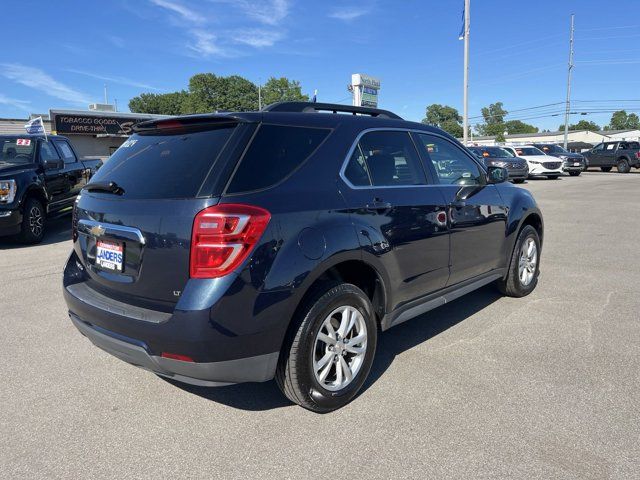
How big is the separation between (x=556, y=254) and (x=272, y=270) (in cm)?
616

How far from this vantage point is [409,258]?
11.3 ft

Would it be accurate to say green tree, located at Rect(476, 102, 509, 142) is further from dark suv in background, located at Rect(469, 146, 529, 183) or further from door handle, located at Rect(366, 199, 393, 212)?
door handle, located at Rect(366, 199, 393, 212)

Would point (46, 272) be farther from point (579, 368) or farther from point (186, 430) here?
point (579, 368)

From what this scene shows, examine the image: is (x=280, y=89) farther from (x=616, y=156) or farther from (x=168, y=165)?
(x=168, y=165)

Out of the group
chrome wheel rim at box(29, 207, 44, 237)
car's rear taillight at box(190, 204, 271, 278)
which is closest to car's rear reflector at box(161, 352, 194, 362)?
car's rear taillight at box(190, 204, 271, 278)

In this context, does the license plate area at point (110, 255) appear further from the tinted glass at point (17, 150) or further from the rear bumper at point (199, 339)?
the tinted glass at point (17, 150)

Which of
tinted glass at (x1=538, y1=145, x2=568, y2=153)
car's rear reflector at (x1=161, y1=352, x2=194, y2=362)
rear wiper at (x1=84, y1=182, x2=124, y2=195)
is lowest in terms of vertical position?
car's rear reflector at (x1=161, y1=352, x2=194, y2=362)

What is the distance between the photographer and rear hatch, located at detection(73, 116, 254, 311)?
2564 millimetres

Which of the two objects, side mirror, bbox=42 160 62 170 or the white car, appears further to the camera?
the white car

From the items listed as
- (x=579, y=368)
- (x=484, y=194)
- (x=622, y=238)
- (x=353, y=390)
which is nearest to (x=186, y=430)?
(x=353, y=390)

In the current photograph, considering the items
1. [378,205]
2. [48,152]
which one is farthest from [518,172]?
[378,205]

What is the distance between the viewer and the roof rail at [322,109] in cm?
326

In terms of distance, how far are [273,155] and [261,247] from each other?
0.59 meters

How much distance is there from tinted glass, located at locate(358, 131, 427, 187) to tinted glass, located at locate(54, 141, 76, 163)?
8.53m
